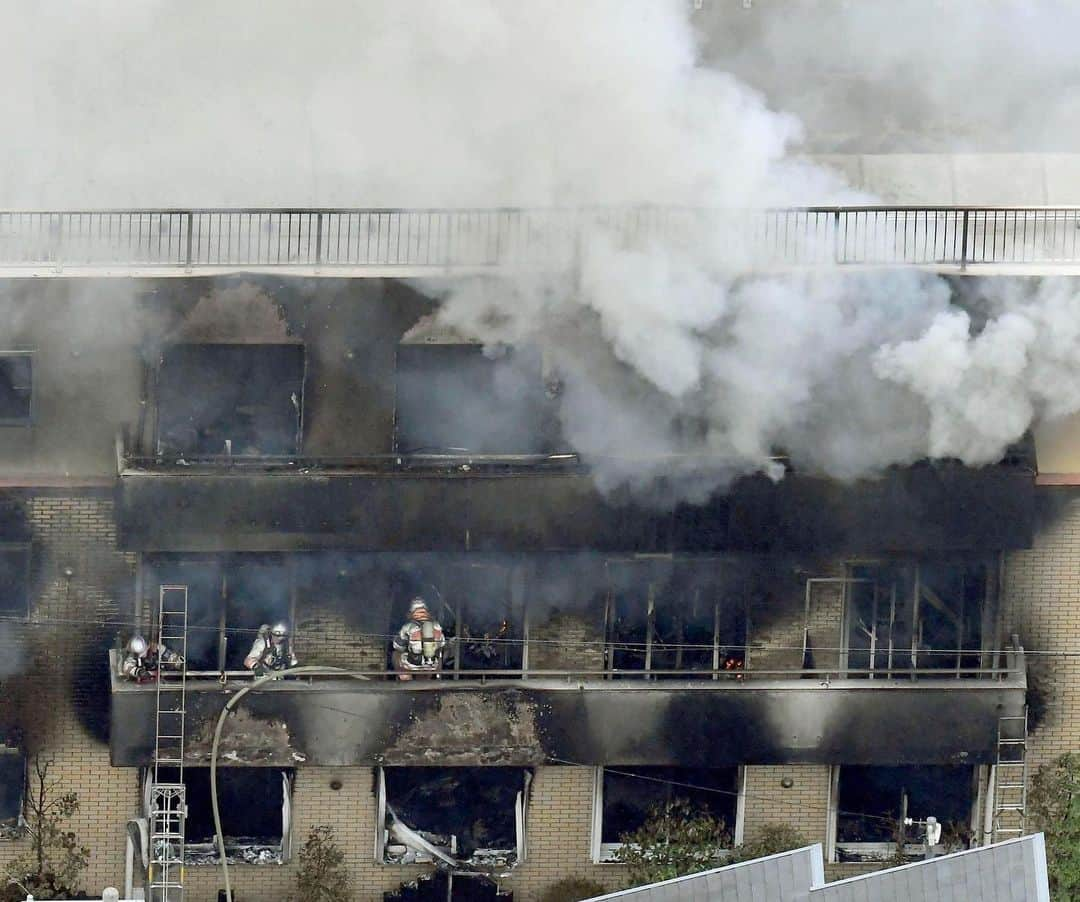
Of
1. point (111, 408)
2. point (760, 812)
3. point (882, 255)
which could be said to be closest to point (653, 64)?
point (882, 255)

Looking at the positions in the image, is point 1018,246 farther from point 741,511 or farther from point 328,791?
point 328,791

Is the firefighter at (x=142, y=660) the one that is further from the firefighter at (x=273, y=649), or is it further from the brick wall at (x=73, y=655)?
the firefighter at (x=273, y=649)

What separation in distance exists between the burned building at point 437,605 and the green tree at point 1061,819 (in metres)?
0.32

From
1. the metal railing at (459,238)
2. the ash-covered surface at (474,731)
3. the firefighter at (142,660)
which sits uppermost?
the metal railing at (459,238)

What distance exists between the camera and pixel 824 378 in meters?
19.4

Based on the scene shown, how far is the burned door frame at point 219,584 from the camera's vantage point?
2009cm

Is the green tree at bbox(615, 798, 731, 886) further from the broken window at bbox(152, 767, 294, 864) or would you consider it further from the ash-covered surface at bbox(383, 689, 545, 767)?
the broken window at bbox(152, 767, 294, 864)

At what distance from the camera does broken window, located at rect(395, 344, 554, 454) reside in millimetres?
19812

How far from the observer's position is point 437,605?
2041cm

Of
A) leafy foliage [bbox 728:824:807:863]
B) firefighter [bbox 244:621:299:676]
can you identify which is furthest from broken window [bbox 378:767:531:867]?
leafy foliage [bbox 728:824:807:863]

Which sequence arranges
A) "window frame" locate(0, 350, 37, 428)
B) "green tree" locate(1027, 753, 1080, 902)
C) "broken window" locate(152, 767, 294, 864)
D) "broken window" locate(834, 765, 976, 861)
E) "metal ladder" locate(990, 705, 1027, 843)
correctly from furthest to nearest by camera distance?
"broken window" locate(834, 765, 976, 861) → "broken window" locate(152, 767, 294, 864) → "metal ladder" locate(990, 705, 1027, 843) → "green tree" locate(1027, 753, 1080, 902) → "window frame" locate(0, 350, 37, 428)

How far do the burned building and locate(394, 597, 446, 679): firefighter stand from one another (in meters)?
0.08

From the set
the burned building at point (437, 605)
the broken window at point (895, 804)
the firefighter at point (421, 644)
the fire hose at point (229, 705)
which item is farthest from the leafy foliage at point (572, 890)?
the fire hose at point (229, 705)

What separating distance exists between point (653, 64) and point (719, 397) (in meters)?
3.33
